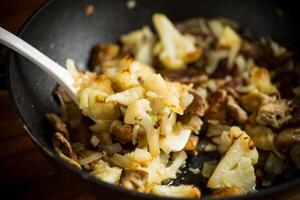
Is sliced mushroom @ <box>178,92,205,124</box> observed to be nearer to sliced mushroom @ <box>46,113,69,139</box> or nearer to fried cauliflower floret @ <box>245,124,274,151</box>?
fried cauliflower floret @ <box>245,124,274,151</box>

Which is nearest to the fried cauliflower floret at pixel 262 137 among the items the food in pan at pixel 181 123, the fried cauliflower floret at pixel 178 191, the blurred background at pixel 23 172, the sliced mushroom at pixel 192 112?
the food in pan at pixel 181 123

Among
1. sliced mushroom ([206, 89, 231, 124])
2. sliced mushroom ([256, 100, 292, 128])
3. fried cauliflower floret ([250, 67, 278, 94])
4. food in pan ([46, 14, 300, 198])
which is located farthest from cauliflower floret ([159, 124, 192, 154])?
fried cauliflower floret ([250, 67, 278, 94])

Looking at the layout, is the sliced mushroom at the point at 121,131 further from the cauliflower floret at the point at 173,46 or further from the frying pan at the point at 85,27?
the cauliflower floret at the point at 173,46

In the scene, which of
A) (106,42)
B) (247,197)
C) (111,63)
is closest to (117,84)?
(111,63)

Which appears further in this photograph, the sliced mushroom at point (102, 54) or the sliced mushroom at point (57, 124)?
the sliced mushroom at point (102, 54)

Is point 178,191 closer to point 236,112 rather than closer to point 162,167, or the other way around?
point 162,167

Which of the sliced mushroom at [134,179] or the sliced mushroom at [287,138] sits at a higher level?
the sliced mushroom at [134,179]
